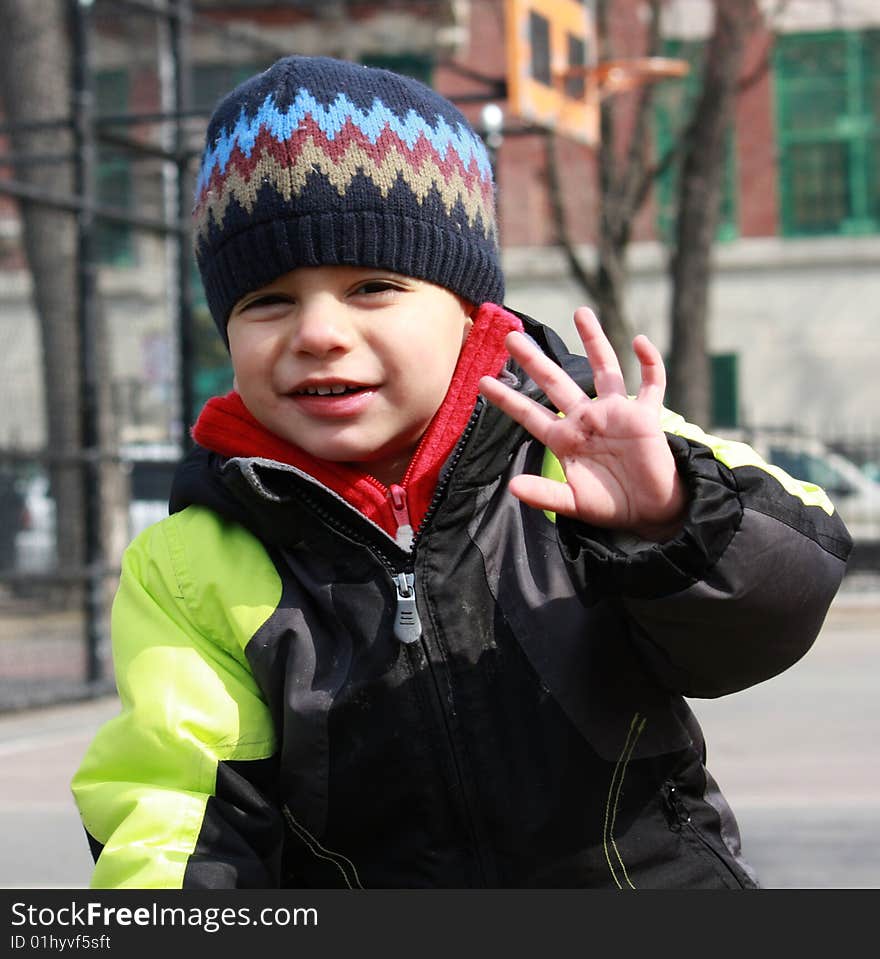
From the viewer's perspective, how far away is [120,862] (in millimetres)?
1984

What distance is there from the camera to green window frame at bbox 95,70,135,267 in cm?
934

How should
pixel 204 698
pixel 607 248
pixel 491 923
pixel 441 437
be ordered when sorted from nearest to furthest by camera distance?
pixel 491 923
pixel 204 698
pixel 441 437
pixel 607 248

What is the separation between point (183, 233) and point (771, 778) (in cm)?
456

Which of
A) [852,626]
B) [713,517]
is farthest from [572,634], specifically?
[852,626]

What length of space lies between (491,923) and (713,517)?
539 mm

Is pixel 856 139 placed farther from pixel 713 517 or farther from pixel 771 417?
pixel 713 517

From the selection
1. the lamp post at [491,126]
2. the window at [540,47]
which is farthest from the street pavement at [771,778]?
the window at [540,47]

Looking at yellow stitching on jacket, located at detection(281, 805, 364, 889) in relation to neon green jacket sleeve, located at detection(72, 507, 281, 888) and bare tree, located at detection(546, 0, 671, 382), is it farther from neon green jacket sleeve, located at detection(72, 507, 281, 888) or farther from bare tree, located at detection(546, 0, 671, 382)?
bare tree, located at detection(546, 0, 671, 382)

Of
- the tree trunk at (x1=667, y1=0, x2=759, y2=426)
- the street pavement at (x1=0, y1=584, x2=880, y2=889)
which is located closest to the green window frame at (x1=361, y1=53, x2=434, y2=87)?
the tree trunk at (x1=667, y1=0, x2=759, y2=426)

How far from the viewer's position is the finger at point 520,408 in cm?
203

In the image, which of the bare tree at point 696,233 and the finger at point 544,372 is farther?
the bare tree at point 696,233

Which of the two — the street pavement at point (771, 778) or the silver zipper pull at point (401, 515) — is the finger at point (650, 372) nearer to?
the silver zipper pull at point (401, 515)

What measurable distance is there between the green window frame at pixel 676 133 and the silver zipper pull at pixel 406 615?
18.8m

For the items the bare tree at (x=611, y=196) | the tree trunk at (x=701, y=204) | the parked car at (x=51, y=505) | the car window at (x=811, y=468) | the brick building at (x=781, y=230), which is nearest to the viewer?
the parked car at (x=51, y=505)
